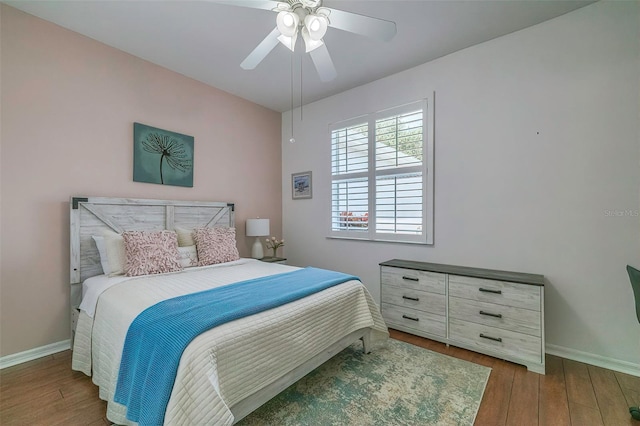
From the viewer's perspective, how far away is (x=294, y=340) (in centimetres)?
173

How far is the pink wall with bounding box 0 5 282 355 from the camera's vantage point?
2258 millimetres

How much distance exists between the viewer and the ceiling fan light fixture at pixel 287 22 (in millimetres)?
1687

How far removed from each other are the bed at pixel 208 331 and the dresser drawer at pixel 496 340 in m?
0.71

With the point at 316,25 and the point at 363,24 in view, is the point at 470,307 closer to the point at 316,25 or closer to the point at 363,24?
the point at 363,24

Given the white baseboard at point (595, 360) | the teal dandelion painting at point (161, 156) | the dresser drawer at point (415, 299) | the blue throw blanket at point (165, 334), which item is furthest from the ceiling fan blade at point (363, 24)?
the white baseboard at point (595, 360)

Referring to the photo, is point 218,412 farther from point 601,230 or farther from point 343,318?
point 601,230

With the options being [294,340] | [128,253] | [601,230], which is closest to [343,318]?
[294,340]

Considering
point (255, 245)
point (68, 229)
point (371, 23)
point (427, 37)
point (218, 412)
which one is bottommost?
point (218, 412)

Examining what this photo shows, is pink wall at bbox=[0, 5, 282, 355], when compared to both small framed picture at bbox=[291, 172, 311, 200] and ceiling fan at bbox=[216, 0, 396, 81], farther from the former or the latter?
ceiling fan at bbox=[216, 0, 396, 81]

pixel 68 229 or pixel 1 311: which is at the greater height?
pixel 68 229

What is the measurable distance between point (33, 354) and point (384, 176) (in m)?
3.81

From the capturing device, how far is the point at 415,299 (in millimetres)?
2760

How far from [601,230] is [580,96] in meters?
→ 1.12

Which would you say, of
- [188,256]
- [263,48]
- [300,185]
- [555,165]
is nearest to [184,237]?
[188,256]
